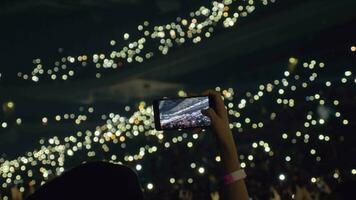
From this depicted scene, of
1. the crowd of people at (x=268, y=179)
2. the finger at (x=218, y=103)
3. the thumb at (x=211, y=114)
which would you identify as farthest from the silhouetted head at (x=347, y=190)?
the thumb at (x=211, y=114)

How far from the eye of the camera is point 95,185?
57.8 inches

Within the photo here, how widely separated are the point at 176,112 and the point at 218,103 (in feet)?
1.96

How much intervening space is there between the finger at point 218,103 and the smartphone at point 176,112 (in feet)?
1.02

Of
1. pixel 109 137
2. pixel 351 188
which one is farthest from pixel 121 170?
pixel 109 137

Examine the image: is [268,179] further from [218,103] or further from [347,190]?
[218,103]

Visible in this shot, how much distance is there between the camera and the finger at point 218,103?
2449 millimetres

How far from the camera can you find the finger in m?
2.45

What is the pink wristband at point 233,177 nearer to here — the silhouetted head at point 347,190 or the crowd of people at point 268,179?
the crowd of people at point 268,179

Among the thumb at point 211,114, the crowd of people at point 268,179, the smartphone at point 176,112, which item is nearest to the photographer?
the thumb at point 211,114

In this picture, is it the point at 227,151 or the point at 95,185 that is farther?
the point at 227,151

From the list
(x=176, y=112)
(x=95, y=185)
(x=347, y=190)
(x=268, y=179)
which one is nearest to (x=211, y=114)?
(x=176, y=112)

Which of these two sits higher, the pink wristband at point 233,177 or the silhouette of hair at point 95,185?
the silhouette of hair at point 95,185

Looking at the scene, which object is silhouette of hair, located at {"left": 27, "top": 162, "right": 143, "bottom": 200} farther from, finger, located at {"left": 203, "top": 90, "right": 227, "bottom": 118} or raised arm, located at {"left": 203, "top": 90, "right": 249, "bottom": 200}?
finger, located at {"left": 203, "top": 90, "right": 227, "bottom": 118}

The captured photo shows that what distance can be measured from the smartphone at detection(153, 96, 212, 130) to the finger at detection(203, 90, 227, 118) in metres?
0.31
